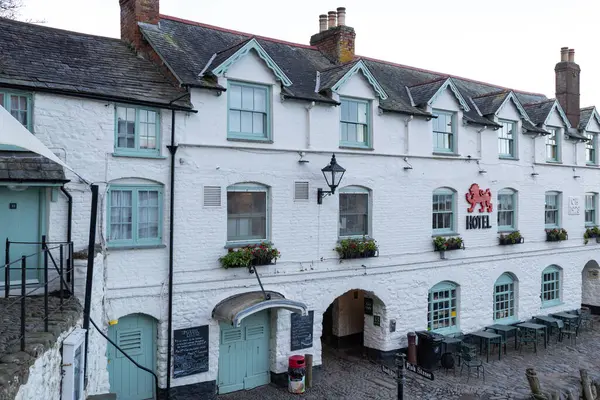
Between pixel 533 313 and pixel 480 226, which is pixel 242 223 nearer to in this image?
pixel 480 226

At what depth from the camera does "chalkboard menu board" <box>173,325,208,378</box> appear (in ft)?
42.0

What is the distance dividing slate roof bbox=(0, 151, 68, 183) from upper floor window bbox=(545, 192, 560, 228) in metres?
17.5

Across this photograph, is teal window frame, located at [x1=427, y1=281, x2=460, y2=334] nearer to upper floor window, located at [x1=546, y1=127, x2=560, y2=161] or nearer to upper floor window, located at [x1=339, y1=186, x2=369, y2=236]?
upper floor window, located at [x1=339, y1=186, x2=369, y2=236]

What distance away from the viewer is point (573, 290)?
72.2ft

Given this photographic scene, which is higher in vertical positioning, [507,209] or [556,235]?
[507,209]

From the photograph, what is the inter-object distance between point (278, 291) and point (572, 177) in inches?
564

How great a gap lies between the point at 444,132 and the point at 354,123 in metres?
3.68

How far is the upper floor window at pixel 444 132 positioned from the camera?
17.7 metres

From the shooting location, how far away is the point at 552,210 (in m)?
21.5

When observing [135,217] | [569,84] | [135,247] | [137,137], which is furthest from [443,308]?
[569,84]

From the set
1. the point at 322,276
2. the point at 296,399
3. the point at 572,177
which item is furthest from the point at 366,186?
the point at 572,177

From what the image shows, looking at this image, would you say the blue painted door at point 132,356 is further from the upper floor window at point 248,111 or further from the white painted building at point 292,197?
the upper floor window at point 248,111

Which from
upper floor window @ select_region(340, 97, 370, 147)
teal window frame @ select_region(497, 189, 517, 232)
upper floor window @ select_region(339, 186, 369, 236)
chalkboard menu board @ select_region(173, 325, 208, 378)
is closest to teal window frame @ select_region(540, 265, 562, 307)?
teal window frame @ select_region(497, 189, 517, 232)

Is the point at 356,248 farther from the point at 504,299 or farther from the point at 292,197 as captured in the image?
the point at 504,299
